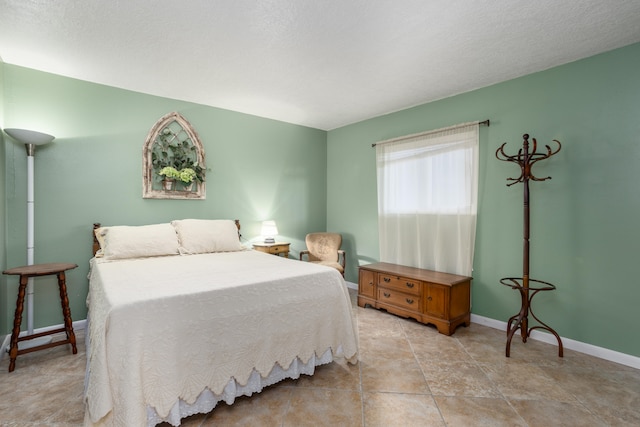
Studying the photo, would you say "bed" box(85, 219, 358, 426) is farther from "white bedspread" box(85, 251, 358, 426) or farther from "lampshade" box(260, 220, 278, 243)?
"lampshade" box(260, 220, 278, 243)

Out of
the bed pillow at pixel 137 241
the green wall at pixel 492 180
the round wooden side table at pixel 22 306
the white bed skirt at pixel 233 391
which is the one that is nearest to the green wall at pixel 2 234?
the green wall at pixel 492 180

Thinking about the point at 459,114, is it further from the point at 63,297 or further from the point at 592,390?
the point at 63,297

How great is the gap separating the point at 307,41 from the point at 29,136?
2628 millimetres

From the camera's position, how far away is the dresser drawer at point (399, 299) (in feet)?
11.3

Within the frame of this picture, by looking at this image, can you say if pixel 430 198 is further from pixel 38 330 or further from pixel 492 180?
pixel 38 330

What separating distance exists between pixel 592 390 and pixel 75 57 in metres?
5.05

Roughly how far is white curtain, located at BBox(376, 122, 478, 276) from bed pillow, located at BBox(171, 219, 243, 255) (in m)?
2.14

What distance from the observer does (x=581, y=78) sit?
2773 mm

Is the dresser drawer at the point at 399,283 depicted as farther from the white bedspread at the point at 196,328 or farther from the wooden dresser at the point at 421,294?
the white bedspread at the point at 196,328

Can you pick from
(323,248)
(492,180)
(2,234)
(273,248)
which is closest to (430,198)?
(492,180)

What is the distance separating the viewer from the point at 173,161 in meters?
3.79

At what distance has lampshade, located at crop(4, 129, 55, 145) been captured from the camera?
264 cm

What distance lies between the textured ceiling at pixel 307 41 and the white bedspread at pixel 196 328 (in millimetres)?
1896

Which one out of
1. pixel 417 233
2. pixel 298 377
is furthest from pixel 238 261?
pixel 417 233
